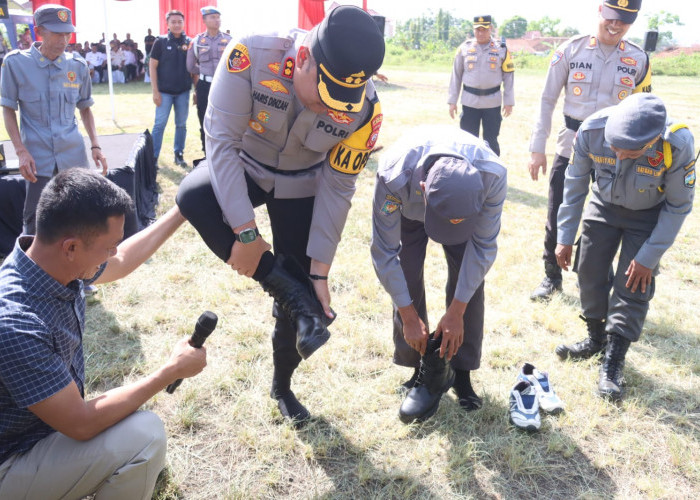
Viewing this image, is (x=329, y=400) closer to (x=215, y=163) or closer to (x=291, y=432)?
(x=291, y=432)

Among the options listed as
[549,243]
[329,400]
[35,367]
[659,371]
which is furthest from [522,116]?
[35,367]

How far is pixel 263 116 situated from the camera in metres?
2.21

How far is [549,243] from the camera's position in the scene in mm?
4359

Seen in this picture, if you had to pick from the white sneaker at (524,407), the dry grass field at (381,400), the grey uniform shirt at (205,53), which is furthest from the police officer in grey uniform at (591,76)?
the grey uniform shirt at (205,53)

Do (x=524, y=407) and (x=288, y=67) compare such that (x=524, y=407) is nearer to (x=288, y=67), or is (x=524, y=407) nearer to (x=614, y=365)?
(x=614, y=365)

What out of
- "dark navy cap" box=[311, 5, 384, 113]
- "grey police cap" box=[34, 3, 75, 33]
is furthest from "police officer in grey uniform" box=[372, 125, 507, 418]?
"grey police cap" box=[34, 3, 75, 33]

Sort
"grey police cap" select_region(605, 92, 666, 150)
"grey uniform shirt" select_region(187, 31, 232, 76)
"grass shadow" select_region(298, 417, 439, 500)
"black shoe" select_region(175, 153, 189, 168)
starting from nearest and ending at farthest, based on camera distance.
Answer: "grass shadow" select_region(298, 417, 439, 500), "grey police cap" select_region(605, 92, 666, 150), "grey uniform shirt" select_region(187, 31, 232, 76), "black shoe" select_region(175, 153, 189, 168)

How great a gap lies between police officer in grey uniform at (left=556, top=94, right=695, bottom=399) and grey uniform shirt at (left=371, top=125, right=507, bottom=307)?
0.93m

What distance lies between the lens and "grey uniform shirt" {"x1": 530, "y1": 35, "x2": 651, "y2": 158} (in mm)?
4031

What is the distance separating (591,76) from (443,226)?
2652mm

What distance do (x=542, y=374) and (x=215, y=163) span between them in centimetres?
210

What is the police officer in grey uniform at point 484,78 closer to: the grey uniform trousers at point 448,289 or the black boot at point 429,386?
the grey uniform trousers at point 448,289

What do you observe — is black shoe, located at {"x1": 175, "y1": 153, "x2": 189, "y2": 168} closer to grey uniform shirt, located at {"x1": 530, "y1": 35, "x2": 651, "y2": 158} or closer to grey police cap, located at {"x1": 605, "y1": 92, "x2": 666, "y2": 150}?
grey uniform shirt, located at {"x1": 530, "y1": 35, "x2": 651, "y2": 158}

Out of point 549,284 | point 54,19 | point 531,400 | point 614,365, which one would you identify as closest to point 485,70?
point 549,284
